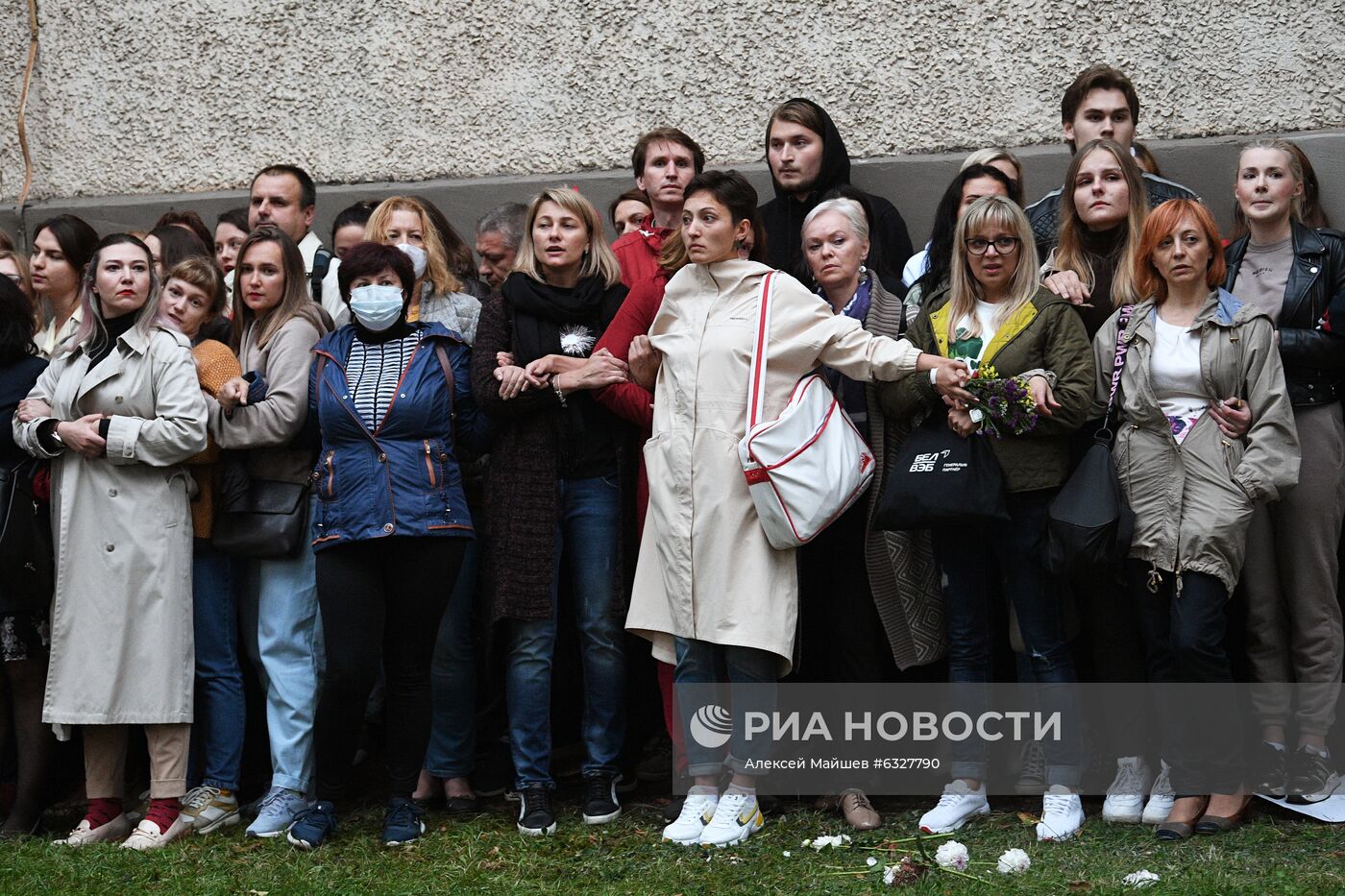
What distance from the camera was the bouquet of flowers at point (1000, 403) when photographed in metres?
4.75

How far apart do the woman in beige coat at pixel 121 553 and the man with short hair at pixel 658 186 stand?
1656 millimetres

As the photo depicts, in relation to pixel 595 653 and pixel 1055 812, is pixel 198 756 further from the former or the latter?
pixel 1055 812

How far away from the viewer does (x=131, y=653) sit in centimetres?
518

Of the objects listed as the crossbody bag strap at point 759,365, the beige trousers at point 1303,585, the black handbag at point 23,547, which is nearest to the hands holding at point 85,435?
the black handbag at point 23,547

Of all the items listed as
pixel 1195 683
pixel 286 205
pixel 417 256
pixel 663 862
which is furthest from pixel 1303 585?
pixel 286 205

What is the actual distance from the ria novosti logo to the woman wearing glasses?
0.69 m

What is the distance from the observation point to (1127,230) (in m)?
5.21

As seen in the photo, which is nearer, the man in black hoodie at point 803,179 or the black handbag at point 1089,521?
the black handbag at point 1089,521

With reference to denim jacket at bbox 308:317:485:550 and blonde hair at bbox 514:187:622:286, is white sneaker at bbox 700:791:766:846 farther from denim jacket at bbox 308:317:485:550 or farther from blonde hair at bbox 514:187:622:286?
blonde hair at bbox 514:187:622:286

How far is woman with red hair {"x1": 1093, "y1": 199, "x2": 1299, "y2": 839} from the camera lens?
4656 millimetres

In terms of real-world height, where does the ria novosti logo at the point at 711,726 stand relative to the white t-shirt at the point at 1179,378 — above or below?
below

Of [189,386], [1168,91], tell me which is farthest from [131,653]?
[1168,91]

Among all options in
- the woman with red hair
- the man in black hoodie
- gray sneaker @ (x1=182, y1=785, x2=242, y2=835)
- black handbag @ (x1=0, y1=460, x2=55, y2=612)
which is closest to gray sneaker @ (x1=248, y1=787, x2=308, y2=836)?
gray sneaker @ (x1=182, y1=785, x2=242, y2=835)

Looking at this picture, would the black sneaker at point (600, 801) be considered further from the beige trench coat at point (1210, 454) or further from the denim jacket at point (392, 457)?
the beige trench coat at point (1210, 454)
